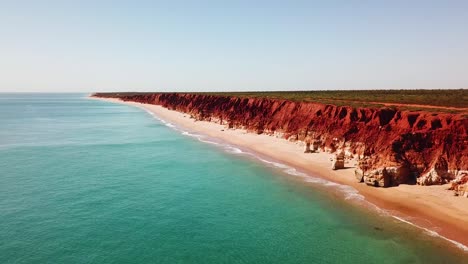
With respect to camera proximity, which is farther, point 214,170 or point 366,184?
point 214,170

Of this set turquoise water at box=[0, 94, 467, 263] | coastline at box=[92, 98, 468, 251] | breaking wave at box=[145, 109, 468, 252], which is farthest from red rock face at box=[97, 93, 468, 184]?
turquoise water at box=[0, 94, 467, 263]

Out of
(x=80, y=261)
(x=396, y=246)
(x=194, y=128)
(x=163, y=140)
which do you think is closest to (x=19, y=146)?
(x=163, y=140)

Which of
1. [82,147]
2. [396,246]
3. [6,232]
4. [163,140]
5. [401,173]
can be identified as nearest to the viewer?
[396,246]

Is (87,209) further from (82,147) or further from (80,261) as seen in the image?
(82,147)

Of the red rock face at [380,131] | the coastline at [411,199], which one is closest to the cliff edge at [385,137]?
the red rock face at [380,131]

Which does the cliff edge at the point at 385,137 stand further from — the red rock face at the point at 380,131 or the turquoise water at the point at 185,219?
the turquoise water at the point at 185,219

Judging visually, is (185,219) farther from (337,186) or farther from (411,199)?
(411,199)
